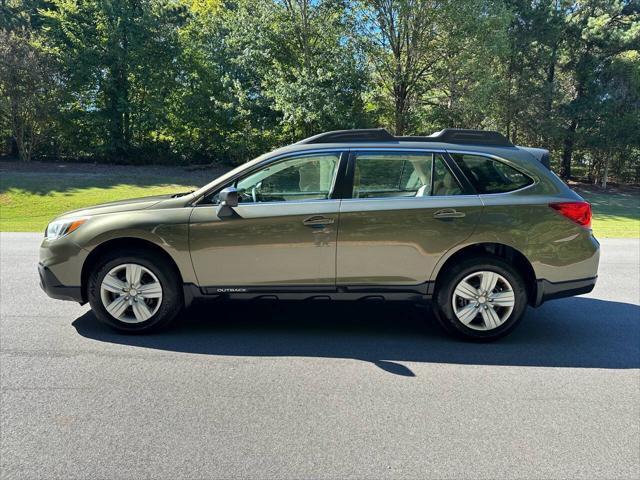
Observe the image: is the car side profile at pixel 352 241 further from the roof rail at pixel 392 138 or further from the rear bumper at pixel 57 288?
the roof rail at pixel 392 138

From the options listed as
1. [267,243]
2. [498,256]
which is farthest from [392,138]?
[267,243]

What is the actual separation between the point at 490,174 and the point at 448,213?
0.59 metres

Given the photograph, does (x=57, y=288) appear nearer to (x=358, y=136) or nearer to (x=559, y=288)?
(x=358, y=136)

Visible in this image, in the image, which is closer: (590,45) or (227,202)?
(227,202)

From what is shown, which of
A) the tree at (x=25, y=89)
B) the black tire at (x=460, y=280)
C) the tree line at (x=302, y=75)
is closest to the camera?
the black tire at (x=460, y=280)

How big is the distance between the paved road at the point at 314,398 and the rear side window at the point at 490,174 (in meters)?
1.42

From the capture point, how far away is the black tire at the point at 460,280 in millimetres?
4516

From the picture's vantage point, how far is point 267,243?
14.7 feet

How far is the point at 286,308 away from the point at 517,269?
7.93 feet

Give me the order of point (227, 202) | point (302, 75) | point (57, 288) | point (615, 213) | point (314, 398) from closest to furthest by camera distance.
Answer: point (314, 398)
point (227, 202)
point (57, 288)
point (615, 213)
point (302, 75)

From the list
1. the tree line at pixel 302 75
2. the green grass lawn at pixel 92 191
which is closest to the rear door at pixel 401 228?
the green grass lawn at pixel 92 191

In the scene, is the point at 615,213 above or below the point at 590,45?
below

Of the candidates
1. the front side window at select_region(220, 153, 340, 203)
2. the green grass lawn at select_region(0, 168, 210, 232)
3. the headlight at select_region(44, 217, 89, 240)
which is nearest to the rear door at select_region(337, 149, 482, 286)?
the front side window at select_region(220, 153, 340, 203)

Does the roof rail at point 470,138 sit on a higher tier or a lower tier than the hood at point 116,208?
higher
